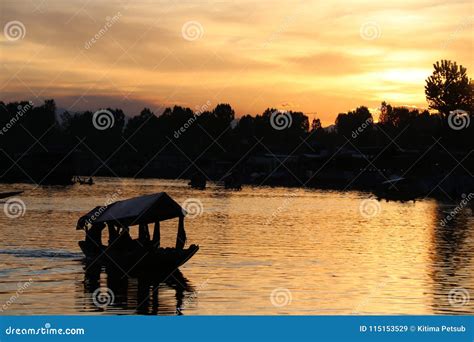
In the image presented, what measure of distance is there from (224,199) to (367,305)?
110667mm

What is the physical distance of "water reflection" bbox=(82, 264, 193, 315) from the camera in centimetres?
3900

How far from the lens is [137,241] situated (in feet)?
162

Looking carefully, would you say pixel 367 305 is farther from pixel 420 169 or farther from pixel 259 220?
pixel 420 169

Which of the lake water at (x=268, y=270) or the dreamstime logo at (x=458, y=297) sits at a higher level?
the lake water at (x=268, y=270)

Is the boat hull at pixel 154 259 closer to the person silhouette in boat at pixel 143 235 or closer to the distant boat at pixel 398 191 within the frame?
the person silhouette in boat at pixel 143 235
